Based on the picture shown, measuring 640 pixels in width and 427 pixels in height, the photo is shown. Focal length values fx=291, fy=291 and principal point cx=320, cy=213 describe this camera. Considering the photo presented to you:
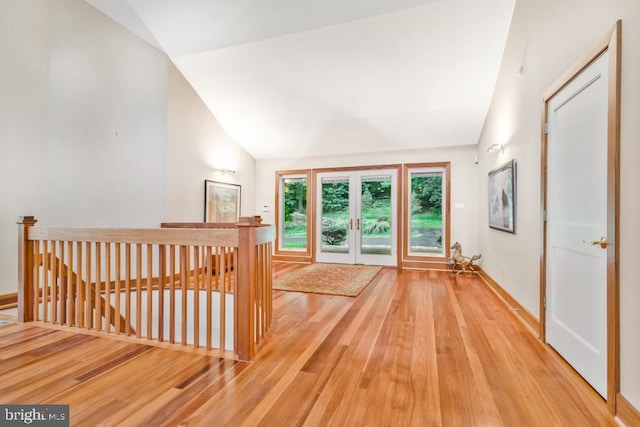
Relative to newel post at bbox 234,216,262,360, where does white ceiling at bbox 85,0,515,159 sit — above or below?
above

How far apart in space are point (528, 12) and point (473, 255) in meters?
3.96

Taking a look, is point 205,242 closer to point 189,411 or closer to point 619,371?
point 189,411

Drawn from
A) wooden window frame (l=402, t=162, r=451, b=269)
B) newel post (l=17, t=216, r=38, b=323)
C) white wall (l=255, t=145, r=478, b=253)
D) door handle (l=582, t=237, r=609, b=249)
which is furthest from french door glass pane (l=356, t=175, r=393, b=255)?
newel post (l=17, t=216, r=38, b=323)

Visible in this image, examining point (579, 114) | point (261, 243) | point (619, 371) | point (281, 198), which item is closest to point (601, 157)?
point (579, 114)

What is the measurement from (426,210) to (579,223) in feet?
13.1

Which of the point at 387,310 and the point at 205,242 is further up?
the point at 205,242

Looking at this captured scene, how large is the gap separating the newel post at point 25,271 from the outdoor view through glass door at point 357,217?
15.2ft

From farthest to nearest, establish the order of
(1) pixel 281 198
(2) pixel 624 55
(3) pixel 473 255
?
(1) pixel 281 198
(3) pixel 473 255
(2) pixel 624 55

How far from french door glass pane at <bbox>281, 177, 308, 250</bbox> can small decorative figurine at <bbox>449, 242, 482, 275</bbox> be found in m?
3.09

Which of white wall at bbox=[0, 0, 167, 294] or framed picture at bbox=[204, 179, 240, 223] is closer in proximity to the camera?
white wall at bbox=[0, 0, 167, 294]

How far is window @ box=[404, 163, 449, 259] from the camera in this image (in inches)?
227

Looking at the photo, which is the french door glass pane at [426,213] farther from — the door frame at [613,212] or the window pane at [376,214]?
the door frame at [613,212]

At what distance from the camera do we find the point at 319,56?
394 cm

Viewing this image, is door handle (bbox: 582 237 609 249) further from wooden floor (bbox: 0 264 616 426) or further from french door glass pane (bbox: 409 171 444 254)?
french door glass pane (bbox: 409 171 444 254)
